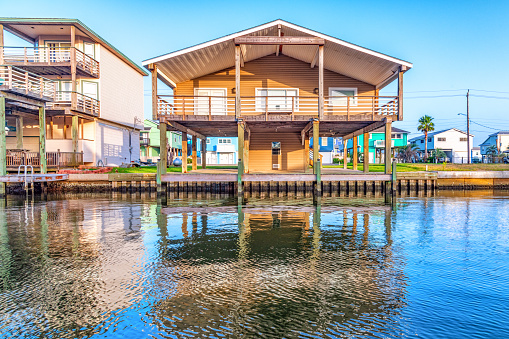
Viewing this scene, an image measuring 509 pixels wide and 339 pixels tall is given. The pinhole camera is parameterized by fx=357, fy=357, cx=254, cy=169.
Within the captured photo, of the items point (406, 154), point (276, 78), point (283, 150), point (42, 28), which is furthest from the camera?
point (406, 154)

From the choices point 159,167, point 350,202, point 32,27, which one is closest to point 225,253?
point 350,202

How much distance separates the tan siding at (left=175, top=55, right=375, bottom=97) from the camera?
24641 millimetres

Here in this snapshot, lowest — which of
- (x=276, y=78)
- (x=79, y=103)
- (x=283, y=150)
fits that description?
(x=283, y=150)

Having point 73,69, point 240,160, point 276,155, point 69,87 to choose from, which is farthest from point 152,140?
point 240,160

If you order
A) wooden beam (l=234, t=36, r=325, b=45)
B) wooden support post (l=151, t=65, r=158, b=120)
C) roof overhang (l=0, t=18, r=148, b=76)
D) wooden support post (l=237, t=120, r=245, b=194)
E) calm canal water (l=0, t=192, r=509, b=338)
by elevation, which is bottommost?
calm canal water (l=0, t=192, r=509, b=338)

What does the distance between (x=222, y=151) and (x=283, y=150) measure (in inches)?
1510

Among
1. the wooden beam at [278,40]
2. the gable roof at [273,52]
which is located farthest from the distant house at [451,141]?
the wooden beam at [278,40]

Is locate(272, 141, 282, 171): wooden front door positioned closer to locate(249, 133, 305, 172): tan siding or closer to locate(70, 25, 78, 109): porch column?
locate(249, 133, 305, 172): tan siding

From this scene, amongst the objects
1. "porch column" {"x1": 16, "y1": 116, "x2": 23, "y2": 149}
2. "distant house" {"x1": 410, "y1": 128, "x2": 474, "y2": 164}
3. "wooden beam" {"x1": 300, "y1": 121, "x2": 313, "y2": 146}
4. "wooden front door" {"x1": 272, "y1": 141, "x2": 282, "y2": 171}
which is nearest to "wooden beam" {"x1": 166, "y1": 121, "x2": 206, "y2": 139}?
"wooden front door" {"x1": 272, "y1": 141, "x2": 282, "y2": 171}

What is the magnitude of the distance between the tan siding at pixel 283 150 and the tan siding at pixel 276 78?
3561 mm

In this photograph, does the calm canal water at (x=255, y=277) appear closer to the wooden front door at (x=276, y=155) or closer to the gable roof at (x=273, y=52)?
the gable roof at (x=273, y=52)

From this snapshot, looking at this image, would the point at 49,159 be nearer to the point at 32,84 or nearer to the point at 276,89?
the point at 32,84

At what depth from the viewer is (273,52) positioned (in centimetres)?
2450

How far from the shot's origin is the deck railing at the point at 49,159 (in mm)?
23734
